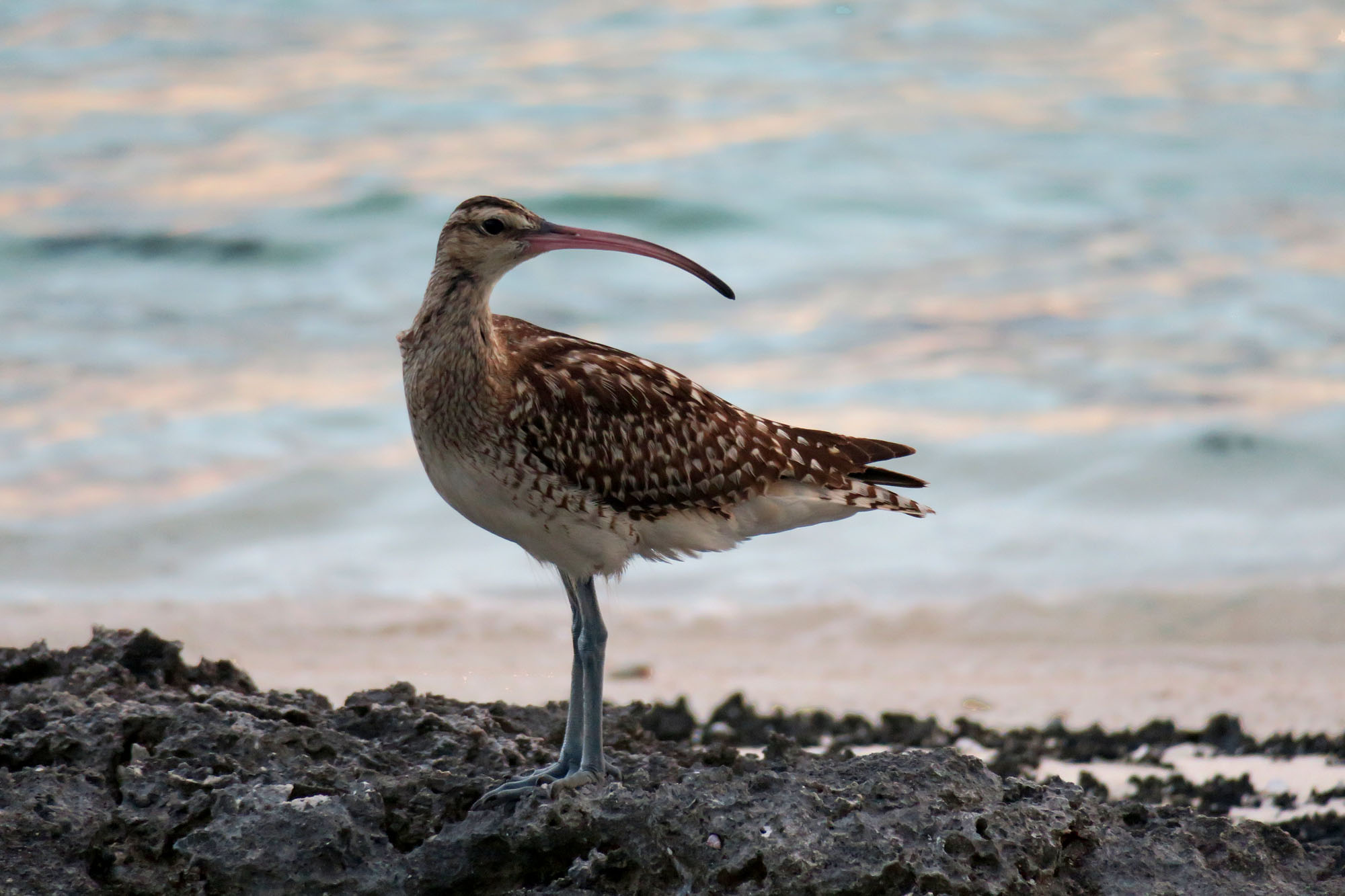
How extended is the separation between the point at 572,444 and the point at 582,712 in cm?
95

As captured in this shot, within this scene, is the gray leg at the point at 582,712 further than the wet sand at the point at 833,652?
No

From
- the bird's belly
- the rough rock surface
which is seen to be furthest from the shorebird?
the rough rock surface

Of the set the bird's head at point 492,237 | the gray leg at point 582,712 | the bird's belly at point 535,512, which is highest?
the bird's head at point 492,237

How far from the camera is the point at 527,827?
4.57 m

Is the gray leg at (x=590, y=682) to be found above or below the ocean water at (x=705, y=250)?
below

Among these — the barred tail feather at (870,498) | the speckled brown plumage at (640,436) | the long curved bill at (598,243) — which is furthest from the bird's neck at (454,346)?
the barred tail feather at (870,498)

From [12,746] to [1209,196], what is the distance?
17824 mm

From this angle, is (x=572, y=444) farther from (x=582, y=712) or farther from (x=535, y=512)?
(x=582, y=712)

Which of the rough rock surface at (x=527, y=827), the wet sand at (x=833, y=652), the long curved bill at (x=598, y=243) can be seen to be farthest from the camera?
the wet sand at (x=833, y=652)

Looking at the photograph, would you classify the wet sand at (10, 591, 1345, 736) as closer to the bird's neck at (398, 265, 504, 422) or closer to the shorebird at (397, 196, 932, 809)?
the shorebird at (397, 196, 932, 809)

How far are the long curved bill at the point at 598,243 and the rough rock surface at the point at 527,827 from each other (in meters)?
1.77

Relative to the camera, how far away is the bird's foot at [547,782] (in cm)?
479

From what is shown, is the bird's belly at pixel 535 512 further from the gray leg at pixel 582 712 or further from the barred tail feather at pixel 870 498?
the barred tail feather at pixel 870 498

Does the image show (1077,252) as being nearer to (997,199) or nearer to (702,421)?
(997,199)
